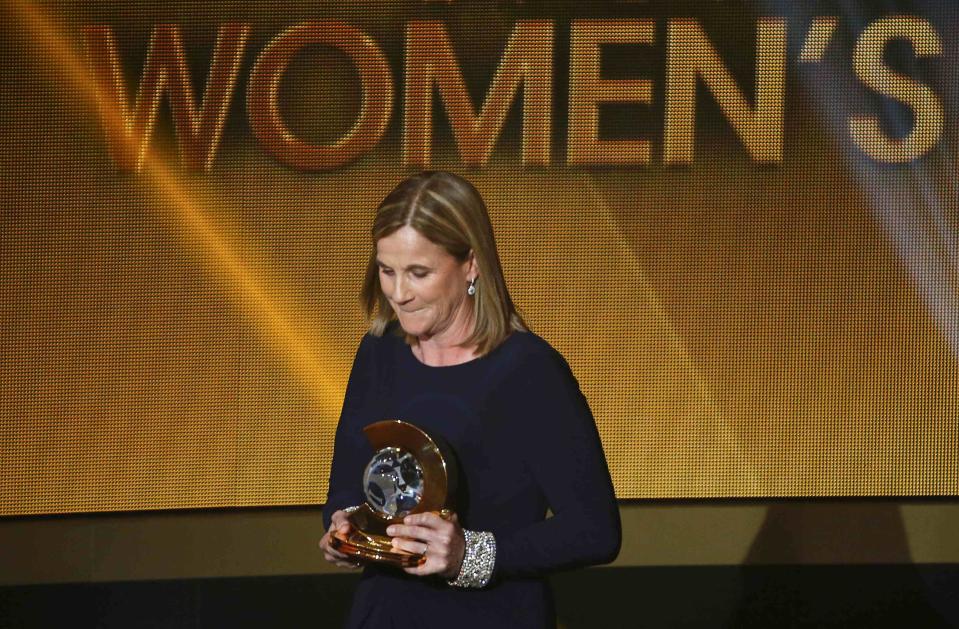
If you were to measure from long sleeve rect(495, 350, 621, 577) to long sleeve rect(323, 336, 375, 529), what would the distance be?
9.5 inches

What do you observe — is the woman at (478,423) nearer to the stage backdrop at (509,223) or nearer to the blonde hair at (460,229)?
the blonde hair at (460,229)

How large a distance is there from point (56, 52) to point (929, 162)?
2779 millimetres

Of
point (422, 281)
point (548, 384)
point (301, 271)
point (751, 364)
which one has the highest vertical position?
point (422, 281)

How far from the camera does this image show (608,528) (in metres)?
1.61

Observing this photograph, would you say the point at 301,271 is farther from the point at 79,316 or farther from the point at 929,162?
the point at 929,162

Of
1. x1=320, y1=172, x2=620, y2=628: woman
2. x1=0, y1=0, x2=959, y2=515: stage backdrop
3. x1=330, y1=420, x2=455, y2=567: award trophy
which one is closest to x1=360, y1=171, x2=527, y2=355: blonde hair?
x1=320, y1=172, x2=620, y2=628: woman

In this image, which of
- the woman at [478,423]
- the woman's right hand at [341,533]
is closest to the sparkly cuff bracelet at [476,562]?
the woman at [478,423]

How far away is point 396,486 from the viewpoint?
1569 millimetres

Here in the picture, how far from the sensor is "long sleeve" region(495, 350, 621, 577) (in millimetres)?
1592

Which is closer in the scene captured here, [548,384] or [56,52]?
[548,384]

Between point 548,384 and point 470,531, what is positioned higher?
point 548,384

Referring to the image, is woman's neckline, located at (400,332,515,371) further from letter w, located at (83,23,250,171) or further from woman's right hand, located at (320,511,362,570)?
letter w, located at (83,23,250,171)

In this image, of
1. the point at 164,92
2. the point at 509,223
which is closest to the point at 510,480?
the point at 509,223

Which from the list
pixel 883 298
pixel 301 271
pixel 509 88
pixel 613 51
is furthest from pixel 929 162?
pixel 301 271
